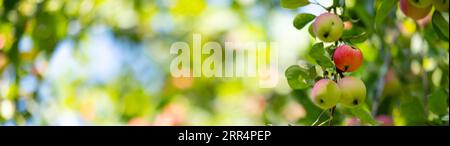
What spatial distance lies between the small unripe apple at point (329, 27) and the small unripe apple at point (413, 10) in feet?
0.54

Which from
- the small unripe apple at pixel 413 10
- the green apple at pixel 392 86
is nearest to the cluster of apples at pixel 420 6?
the small unripe apple at pixel 413 10

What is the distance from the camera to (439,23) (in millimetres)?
949

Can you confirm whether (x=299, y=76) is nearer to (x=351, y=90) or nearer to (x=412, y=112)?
(x=351, y=90)

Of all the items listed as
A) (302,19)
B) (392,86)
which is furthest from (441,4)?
(392,86)

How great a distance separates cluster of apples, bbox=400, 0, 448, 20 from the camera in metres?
0.93

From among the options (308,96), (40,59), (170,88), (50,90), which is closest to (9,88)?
(40,59)

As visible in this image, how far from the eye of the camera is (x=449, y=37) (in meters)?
1.01

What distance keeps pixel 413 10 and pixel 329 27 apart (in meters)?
0.19

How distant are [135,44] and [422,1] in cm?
197

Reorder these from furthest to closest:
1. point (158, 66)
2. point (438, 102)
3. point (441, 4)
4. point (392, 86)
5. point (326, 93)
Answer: point (158, 66) < point (392, 86) < point (438, 102) < point (441, 4) < point (326, 93)

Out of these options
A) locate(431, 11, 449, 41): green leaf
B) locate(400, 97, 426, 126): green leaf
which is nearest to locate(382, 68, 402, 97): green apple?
locate(400, 97, 426, 126): green leaf

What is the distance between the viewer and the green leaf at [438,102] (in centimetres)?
104

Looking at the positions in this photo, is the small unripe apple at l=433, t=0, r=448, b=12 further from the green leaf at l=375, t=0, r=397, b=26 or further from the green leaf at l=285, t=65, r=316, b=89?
the green leaf at l=285, t=65, r=316, b=89

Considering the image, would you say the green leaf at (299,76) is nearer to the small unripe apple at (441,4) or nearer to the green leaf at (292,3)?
the green leaf at (292,3)
